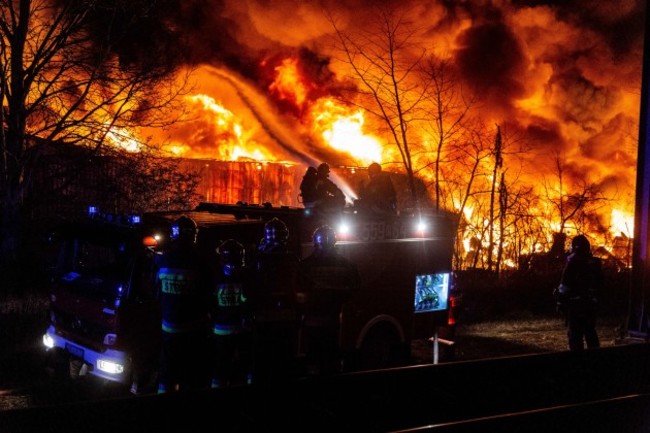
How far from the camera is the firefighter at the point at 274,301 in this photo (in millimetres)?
6945

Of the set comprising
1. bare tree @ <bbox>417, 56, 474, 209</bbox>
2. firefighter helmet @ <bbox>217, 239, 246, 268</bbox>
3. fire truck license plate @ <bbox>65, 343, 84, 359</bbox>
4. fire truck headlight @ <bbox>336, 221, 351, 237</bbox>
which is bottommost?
fire truck license plate @ <bbox>65, 343, 84, 359</bbox>

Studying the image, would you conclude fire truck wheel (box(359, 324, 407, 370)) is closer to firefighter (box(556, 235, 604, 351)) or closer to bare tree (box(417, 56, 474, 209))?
firefighter (box(556, 235, 604, 351))

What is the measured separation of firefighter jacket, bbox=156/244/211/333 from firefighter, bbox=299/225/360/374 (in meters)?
0.94

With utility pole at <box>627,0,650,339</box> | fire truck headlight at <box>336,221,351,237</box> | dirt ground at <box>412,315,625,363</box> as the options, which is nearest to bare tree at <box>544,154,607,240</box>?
dirt ground at <box>412,315,625,363</box>

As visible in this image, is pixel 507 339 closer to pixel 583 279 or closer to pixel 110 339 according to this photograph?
pixel 583 279

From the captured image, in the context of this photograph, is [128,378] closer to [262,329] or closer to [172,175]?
[262,329]

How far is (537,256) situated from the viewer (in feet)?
60.1

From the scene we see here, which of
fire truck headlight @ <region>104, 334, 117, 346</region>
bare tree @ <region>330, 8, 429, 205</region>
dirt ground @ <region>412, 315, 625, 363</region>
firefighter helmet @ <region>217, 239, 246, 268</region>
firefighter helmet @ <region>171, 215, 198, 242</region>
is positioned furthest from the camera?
bare tree @ <region>330, 8, 429, 205</region>

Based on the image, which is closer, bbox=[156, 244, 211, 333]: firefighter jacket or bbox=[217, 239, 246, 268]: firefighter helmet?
bbox=[156, 244, 211, 333]: firefighter jacket

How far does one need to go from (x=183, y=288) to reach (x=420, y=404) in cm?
294

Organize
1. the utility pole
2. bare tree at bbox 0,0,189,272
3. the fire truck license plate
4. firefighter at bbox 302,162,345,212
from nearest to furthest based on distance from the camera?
the fire truck license plate
firefighter at bbox 302,162,345,212
the utility pole
bare tree at bbox 0,0,189,272

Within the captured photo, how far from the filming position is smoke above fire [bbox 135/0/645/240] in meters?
24.5

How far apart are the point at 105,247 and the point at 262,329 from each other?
81.9 inches

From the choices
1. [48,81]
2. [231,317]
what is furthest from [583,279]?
[48,81]
